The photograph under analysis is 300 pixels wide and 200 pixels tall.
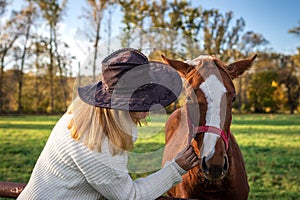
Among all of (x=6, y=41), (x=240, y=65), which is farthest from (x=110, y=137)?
(x=6, y=41)

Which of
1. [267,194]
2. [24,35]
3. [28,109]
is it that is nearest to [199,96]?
[267,194]

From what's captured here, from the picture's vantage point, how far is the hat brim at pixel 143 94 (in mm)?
2000

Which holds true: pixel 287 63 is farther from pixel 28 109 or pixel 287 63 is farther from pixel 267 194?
pixel 267 194

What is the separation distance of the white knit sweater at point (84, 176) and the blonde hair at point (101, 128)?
37 millimetres

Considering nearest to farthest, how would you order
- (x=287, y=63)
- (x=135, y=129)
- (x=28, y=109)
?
(x=135, y=129)
(x=28, y=109)
(x=287, y=63)

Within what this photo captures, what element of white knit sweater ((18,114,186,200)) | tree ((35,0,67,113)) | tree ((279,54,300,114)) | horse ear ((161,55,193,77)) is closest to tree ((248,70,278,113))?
tree ((279,54,300,114))

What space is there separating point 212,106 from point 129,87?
0.87 m

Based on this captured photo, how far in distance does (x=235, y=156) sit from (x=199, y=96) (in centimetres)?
100

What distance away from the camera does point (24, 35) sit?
131 ft

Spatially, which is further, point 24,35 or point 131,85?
point 24,35

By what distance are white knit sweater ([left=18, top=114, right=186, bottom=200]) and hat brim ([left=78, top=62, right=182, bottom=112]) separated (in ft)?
0.74

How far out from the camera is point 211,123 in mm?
2660

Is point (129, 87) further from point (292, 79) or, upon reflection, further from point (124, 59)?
point (292, 79)

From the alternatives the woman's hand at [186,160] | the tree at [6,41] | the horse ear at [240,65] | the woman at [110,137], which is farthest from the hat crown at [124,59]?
the tree at [6,41]
